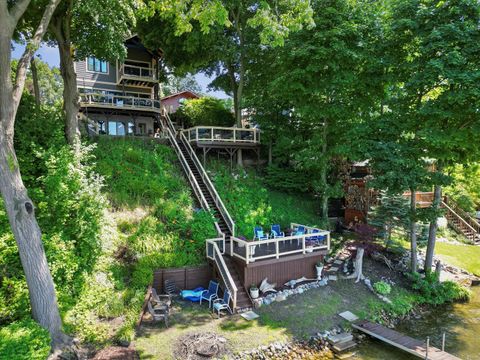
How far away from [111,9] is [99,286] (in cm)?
1059

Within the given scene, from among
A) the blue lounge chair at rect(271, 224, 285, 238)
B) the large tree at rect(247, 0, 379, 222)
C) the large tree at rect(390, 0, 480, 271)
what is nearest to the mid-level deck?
the large tree at rect(247, 0, 379, 222)

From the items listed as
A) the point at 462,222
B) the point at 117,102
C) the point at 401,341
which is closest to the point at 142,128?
the point at 117,102

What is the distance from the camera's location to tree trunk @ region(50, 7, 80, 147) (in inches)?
553

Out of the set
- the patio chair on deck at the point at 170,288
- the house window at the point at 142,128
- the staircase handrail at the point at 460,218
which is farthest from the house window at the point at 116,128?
the staircase handrail at the point at 460,218

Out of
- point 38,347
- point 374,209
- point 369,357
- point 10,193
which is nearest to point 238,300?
point 369,357

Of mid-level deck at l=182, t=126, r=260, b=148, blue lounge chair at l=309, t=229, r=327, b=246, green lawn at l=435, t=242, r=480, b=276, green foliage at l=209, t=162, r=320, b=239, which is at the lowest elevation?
green lawn at l=435, t=242, r=480, b=276

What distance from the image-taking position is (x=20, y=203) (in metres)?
7.38

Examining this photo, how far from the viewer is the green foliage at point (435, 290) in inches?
531

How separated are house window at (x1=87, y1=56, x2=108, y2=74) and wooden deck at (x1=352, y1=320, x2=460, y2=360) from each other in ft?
84.8

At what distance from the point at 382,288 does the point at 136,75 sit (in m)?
22.5

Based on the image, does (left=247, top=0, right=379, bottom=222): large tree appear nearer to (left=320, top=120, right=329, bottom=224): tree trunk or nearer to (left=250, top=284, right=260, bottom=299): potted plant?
(left=320, top=120, right=329, bottom=224): tree trunk

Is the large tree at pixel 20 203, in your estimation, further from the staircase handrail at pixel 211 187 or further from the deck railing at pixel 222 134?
the deck railing at pixel 222 134

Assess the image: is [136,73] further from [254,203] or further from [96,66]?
[254,203]

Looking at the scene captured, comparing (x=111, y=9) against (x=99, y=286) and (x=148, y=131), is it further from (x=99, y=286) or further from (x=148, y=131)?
(x=148, y=131)
